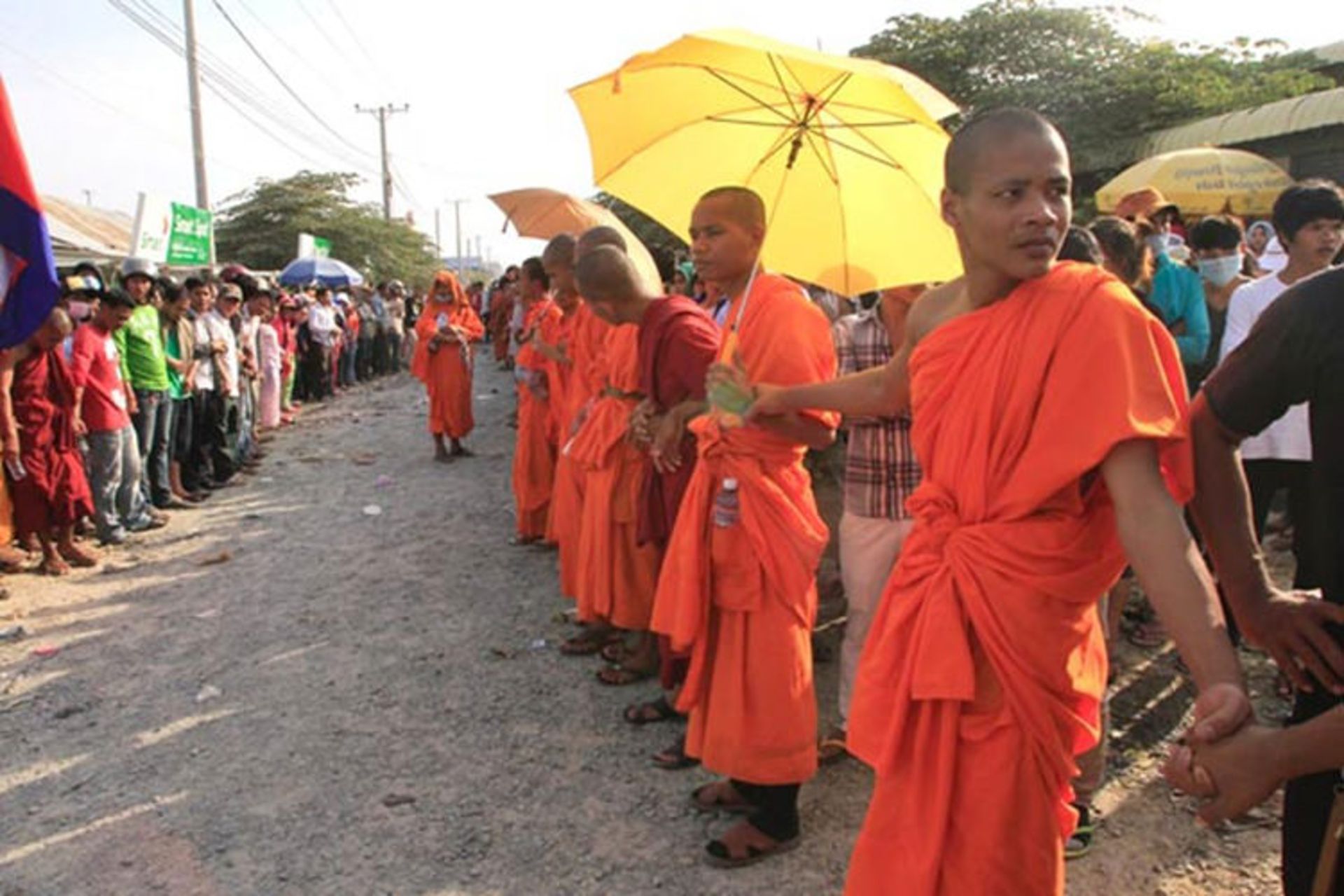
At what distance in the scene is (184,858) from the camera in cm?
321

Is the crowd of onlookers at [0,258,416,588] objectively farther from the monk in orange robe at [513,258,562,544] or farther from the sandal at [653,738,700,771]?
the sandal at [653,738,700,771]

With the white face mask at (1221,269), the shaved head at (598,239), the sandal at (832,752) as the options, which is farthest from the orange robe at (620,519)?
the white face mask at (1221,269)

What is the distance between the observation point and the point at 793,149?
10.2ft

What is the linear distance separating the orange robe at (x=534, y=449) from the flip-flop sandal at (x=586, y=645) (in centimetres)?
208

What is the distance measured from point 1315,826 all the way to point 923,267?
1.69 m

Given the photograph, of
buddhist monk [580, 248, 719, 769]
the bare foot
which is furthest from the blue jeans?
buddhist monk [580, 248, 719, 769]

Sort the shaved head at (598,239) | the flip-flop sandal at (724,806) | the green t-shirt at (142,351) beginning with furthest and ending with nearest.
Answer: the green t-shirt at (142,351)
the shaved head at (598,239)
the flip-flop sandal at (724,806)

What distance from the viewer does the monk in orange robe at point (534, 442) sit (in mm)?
6891

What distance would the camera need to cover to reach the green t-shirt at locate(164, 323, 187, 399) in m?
8.49

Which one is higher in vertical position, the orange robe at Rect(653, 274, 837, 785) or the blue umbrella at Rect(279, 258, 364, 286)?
the blue umbrella at Rect(279, 258, 364, 286)

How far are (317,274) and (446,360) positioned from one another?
39.4ft

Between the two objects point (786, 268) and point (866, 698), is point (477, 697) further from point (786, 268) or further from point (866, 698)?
point (866, 698)

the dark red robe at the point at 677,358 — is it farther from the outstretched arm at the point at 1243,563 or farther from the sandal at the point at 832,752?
the outstretched arm at the point at 1243,563

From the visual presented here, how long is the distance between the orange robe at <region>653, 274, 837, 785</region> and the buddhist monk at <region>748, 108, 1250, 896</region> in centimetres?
109
